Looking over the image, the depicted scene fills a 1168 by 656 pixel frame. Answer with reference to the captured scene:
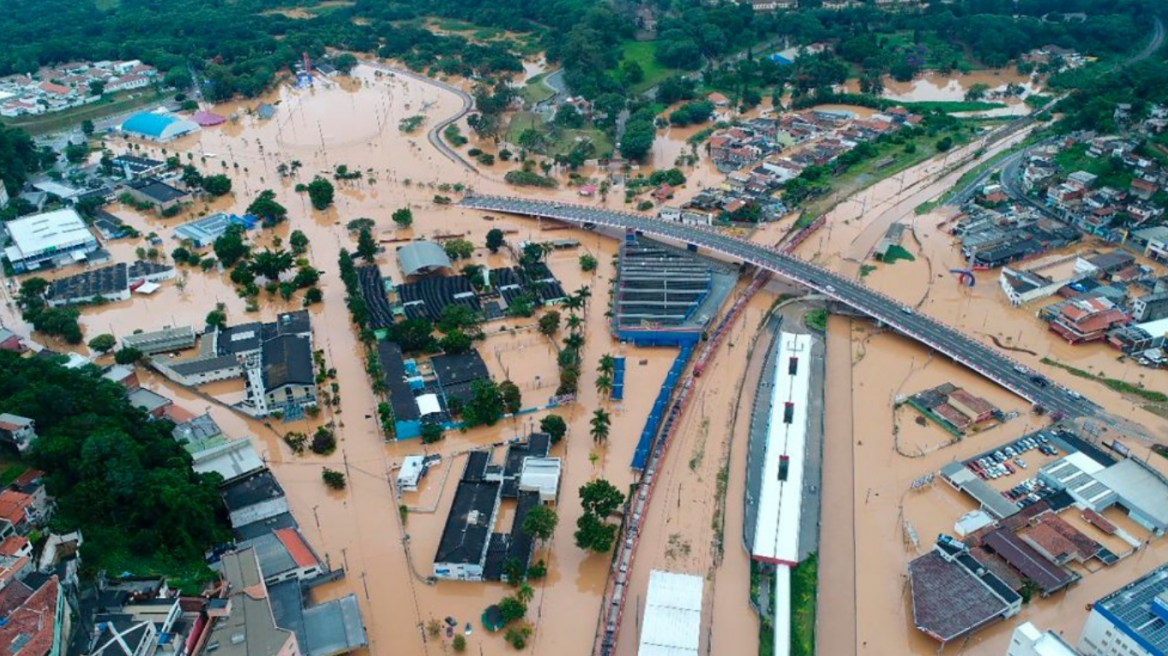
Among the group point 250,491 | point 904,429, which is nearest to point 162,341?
point 250,491

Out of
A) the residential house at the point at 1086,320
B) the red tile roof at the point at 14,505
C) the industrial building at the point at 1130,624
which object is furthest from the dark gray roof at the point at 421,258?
the industrial building at the point at 1130,624

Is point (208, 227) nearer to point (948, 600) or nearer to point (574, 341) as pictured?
point (574, 341)

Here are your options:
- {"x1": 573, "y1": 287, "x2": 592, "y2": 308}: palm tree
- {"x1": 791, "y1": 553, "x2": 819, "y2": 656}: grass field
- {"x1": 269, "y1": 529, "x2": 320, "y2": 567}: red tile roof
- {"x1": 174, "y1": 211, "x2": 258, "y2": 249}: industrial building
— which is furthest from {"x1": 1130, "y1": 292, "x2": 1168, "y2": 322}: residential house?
{"x1": 174, "y1": 211, "x2": 258, "y2": 249}: industrial building

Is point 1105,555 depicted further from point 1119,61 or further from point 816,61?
point 1119,61

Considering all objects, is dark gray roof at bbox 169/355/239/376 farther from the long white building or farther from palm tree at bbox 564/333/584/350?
the long white building

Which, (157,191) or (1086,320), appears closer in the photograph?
(1086,320)

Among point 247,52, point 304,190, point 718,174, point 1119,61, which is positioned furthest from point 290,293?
point 1119,61
